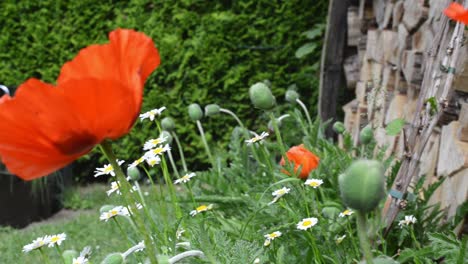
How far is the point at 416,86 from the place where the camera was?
2.47 meters

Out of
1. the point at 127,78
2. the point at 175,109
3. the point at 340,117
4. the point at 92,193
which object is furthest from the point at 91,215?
the point at 127,78

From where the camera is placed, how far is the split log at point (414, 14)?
8.16ft

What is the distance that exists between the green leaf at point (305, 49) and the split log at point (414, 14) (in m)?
1.65

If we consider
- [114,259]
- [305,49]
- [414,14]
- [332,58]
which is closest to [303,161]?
[114,259]

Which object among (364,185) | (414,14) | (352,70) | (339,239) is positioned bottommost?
(352,70)

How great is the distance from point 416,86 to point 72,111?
1.87 metres

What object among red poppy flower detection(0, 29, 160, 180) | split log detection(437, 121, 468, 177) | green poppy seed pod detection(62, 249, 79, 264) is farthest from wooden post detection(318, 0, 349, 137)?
red poppy flower detection(0, 29, 160, 180)

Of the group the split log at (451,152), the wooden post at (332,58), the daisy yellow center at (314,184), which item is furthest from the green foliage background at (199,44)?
the daisy yellow center at (314,184)

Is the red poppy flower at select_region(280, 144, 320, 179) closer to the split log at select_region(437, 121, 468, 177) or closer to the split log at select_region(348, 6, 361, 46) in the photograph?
the split log at select_region(437, 121, 468, 177)

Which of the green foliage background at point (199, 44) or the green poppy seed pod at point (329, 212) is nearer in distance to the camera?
the green poppy seed pod at point (329, 212)

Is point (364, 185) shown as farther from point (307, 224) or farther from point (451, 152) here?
point (451, 152)

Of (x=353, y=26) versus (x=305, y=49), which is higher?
(x=353, y=26)

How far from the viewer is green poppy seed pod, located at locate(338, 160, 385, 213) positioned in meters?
0.65

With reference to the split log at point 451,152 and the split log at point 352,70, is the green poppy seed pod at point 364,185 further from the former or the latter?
the split log at point 352,70
